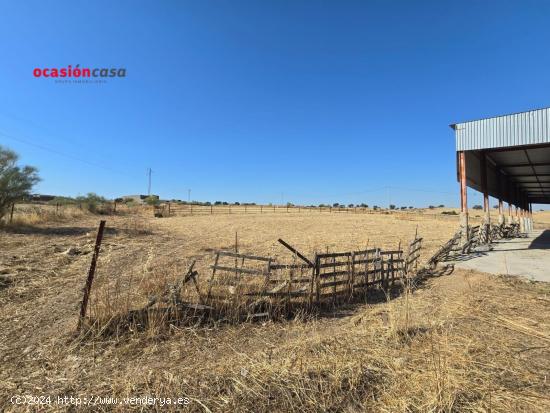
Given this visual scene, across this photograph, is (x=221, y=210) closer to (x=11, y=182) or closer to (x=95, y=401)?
(x=11, y=182)

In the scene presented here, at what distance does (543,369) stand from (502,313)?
2.72 metres

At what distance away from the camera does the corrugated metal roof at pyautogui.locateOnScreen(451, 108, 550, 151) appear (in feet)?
42.8

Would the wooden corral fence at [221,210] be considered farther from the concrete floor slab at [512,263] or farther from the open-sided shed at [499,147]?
the concrete floor slab at [512,263]

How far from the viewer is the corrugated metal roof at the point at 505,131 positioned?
42.8 ft

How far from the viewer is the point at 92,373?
4.28 m

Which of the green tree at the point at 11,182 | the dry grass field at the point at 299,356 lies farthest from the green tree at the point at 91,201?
the dry grass field at the point at 299,356

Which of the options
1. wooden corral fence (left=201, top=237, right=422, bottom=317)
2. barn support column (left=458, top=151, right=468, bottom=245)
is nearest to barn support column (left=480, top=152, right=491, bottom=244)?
barn support column (left=458, top=151, right=468, bottom=245)

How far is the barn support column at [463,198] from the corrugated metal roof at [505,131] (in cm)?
70

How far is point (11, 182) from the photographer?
1953 cm

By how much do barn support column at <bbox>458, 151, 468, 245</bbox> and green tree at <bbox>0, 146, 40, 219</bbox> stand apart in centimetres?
2652

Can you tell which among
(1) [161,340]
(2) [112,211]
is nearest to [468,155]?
(1) [161,340]

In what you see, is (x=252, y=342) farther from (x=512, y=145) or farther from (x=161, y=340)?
(x=512, y=145)

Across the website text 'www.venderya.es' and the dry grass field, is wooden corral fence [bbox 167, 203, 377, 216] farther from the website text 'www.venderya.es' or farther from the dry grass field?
the website text 'www.venderya.es'

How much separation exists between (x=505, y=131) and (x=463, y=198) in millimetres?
3629
